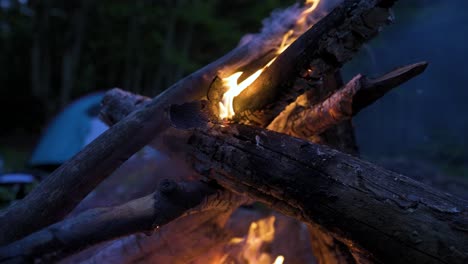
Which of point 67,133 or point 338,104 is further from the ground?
point 67,133

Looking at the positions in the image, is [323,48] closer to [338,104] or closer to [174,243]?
[338,104]

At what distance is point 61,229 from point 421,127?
697 cm

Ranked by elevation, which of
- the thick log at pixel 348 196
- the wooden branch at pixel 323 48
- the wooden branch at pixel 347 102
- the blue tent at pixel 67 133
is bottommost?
the thick log at pixel 348 196

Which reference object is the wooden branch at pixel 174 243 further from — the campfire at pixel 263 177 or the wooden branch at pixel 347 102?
the wooden branch at pixel 347 102

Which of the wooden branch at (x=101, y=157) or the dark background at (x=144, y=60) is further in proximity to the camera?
the dark background at (x=144, y=60)

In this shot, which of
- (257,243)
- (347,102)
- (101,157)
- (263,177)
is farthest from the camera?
(257,243)

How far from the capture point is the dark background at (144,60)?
257 inches

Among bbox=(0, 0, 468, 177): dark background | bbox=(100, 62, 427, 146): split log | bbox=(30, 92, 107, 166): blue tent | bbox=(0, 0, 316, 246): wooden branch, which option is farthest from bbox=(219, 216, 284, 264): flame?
bbox=(30, 92, 107, 166): blue tent

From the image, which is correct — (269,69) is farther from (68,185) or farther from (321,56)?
(68,185)

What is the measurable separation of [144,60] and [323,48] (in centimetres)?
1332

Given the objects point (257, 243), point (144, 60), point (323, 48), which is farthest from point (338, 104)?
point (144, 60)

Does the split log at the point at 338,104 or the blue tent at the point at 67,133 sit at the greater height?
the blue tent at the point at 67,133

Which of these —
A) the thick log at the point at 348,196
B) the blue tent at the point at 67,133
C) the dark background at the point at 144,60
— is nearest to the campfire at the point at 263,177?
the thick log at the point at 348,196

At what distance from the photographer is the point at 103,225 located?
1569 mm
